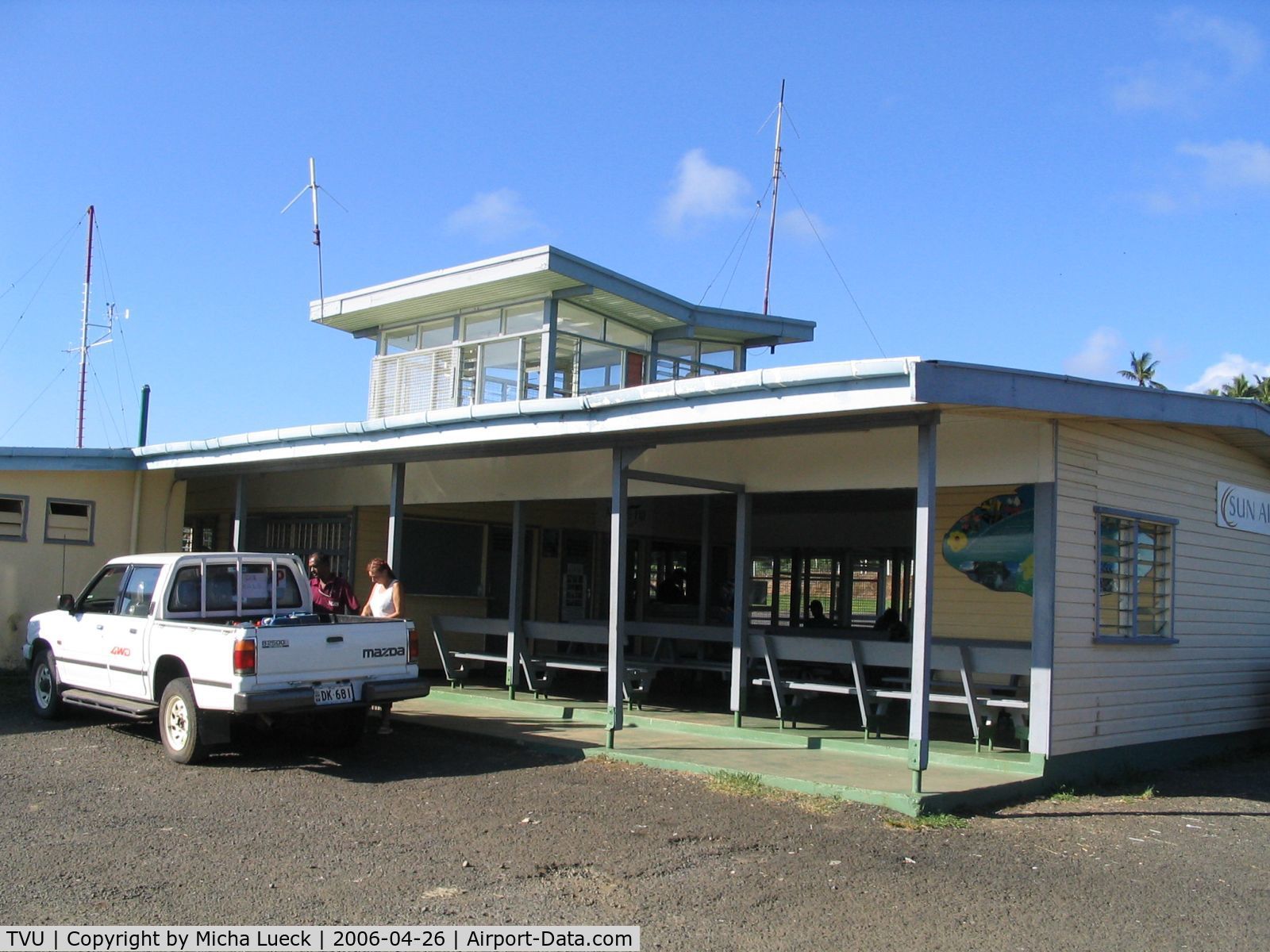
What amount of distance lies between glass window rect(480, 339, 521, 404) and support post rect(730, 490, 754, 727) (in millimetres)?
5635

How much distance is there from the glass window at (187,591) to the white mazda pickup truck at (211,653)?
0.03 feet

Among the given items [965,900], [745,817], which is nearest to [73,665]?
[745,817]

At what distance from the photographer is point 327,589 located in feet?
35.3

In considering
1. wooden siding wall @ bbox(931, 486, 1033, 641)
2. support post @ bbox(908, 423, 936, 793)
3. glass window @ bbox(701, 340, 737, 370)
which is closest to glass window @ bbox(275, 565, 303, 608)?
support post @ bbox(908, 423, 936, 793)

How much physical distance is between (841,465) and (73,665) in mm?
7318

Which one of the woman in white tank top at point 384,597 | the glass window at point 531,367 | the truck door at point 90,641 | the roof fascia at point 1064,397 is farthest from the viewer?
the glass window at point 531,367

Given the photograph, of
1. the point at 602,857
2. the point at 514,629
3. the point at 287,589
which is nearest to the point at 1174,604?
the point at 602,857

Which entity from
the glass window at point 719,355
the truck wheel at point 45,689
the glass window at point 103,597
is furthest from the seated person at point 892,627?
the truck wheel at point 45,689

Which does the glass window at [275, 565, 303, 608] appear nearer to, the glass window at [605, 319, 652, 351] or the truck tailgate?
the truck tailgate

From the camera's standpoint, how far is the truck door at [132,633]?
9242mm

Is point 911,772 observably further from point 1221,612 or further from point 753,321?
point 753,321

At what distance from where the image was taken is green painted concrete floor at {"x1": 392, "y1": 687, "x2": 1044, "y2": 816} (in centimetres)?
798

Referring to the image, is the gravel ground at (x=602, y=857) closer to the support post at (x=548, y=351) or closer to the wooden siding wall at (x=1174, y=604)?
the wooden siding wall at (x=1174, y=604)

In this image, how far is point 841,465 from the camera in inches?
401
